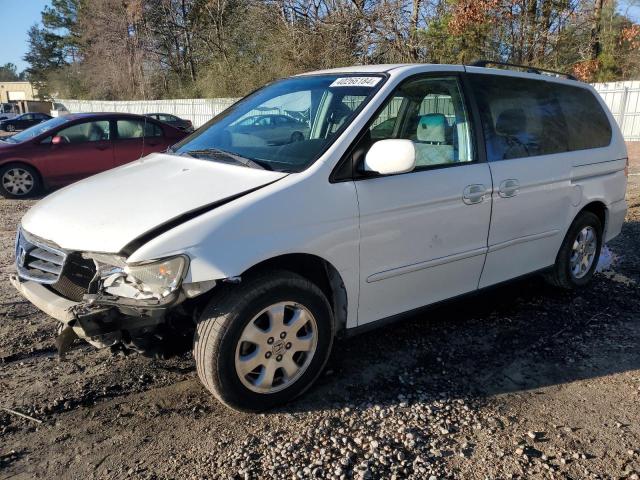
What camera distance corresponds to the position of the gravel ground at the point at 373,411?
2615 millimetres

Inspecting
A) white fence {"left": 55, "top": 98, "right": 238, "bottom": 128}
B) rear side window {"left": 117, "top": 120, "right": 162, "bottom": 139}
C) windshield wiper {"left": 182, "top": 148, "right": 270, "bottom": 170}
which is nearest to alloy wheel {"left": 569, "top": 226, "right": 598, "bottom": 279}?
windshield wiper {"left": 182, "top": 148, "right": 270, "bottom": 170}

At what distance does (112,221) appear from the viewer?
2777mm

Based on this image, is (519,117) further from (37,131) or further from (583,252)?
(37,131)

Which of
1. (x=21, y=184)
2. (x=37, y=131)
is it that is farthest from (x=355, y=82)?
(x=37, y=131)

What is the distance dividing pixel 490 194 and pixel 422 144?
61 cm

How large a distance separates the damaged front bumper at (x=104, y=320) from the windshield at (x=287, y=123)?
1065mm

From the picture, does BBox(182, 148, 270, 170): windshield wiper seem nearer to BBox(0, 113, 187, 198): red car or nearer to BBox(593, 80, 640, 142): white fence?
BBox(0, 113, 187, 198): red car

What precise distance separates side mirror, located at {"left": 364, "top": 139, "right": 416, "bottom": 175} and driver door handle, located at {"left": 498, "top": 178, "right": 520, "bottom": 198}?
105 cm

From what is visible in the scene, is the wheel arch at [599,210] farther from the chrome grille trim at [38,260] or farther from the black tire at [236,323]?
the chrome grille trim at [38,260]

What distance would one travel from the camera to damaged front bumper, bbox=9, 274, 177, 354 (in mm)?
2559

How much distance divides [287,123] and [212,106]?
96.3 ft

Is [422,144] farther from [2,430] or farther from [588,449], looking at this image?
[2,430]

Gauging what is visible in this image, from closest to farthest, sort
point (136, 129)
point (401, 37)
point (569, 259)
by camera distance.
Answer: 1. point (569, 259)
2. point (136, 129)
3. point (401, 37)

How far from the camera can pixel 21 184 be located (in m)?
9.69
